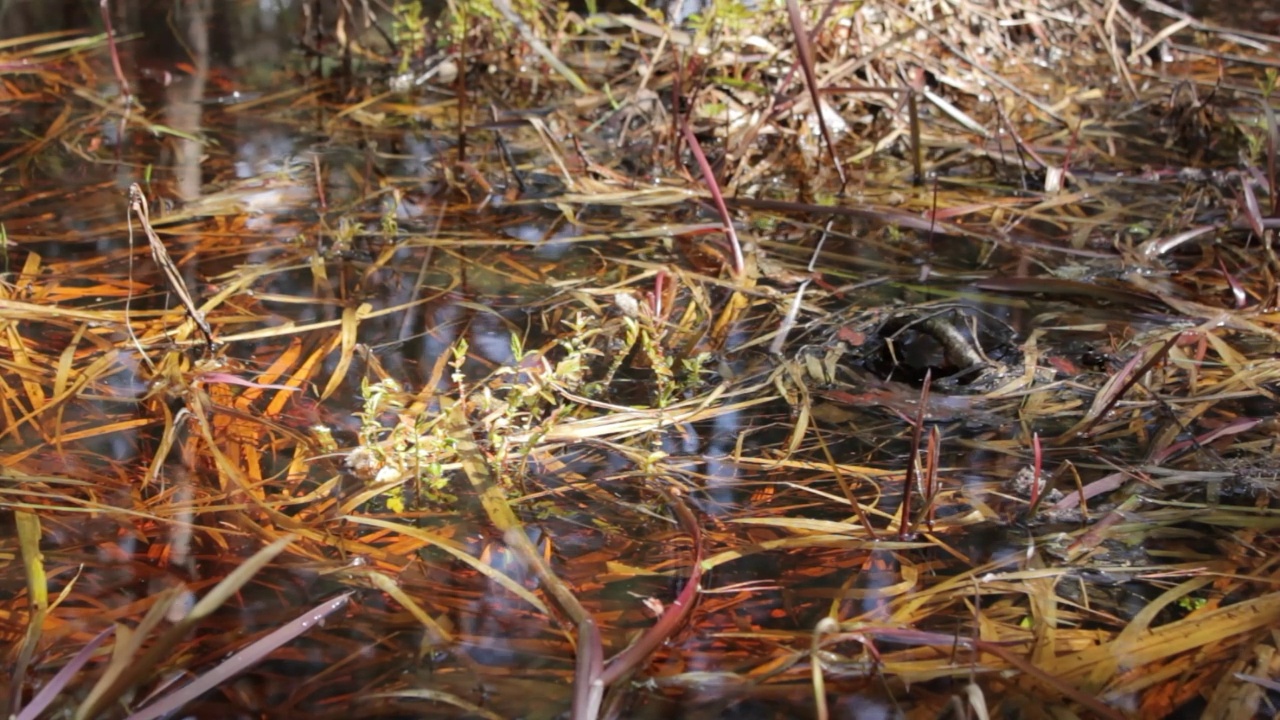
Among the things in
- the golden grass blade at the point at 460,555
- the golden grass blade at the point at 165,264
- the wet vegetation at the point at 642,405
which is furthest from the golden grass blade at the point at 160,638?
the golden grass blade at the point at 165,264

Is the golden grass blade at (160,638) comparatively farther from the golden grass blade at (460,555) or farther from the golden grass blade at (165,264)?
the golden grass blade at (165,264)

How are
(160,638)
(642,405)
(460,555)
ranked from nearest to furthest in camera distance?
(160,638)
(460,555)
(642,405)

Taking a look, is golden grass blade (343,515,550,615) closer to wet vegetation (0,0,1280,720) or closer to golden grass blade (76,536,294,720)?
wet vegetation (0,0,1280,720)

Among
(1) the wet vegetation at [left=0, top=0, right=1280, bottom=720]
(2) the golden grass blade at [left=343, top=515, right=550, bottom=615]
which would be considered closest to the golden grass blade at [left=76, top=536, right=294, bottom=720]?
(1) the wet vegetation at [left=0, top=0, right=1280, bottom=720]

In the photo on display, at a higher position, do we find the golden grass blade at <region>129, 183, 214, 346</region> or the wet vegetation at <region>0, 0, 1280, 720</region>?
the golden grass blade at <region>129, 183, 214, 346</region>

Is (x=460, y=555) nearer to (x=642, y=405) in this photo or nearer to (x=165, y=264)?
(x=642, y=405)

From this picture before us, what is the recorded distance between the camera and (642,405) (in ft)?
4.98

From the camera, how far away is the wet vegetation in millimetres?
1042

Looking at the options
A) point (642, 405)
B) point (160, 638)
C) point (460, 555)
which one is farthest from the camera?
point (642, 405)

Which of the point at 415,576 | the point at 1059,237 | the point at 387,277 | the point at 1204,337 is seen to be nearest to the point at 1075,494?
the point at 1204,337

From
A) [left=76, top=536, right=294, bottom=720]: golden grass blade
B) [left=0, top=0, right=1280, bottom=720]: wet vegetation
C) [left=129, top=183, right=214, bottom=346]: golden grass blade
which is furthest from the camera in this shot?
[left=129, top=183, right=214, bottom=346]: golden grass blade

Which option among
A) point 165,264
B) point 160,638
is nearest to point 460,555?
point 160,638

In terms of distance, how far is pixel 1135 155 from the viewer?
2.69 metres

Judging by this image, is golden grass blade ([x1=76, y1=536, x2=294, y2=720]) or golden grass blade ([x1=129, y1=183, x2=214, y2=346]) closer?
golden grass blade ([x1=76, y1=536, x2=294, y2=720])
